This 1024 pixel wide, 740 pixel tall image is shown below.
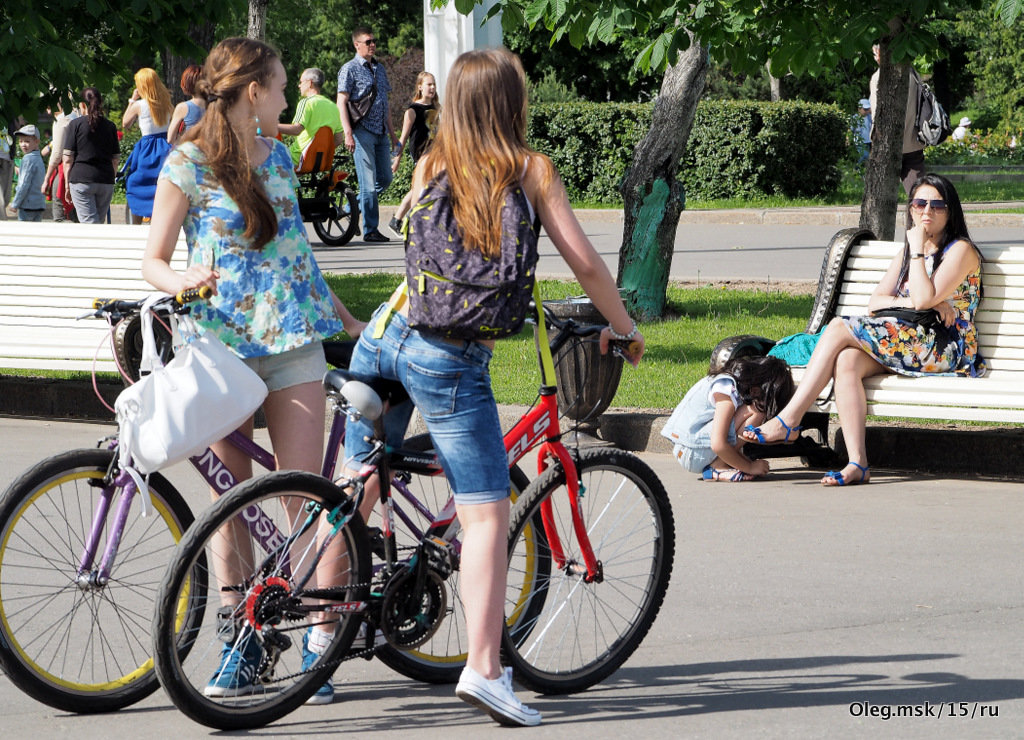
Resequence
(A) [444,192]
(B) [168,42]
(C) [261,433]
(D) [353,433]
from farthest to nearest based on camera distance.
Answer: (B) [168,42], (C) [261,433], (D) [353,433], (A) [444,192]

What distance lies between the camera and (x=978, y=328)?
798 cm

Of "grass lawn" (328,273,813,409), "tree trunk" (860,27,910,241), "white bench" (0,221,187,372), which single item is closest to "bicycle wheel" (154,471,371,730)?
"grass lawn" (328,273,813,409)

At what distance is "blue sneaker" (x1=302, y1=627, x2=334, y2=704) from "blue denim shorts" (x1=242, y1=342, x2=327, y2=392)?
70cm

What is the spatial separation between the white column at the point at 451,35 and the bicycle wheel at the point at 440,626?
9.59 metres

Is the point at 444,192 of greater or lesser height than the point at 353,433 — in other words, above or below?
above

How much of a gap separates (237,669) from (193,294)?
1.00m

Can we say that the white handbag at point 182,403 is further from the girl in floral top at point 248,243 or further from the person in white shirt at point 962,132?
the person in white shirt at point 962,132

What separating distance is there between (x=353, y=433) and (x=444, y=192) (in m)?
0.74

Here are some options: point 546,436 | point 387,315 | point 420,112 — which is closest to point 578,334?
point 546,436

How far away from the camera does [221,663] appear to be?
4309 millimetres

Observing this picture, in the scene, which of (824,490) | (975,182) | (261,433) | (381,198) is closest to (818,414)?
(824,490)

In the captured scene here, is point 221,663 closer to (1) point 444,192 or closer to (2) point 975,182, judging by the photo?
(1) point 444,192

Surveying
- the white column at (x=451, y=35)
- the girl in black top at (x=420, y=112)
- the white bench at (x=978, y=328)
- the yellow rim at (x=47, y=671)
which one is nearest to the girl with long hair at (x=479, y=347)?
the yellow rim at (x=47, y=671)

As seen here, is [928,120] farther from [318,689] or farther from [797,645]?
[318,689]
